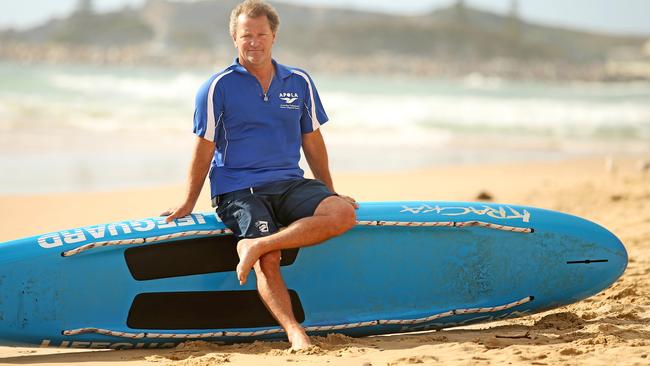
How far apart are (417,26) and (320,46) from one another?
48.1 feet

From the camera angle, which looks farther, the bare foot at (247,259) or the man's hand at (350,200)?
the man's hand at (350,200)

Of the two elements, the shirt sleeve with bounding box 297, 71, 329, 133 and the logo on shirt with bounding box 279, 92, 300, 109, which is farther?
the shirt sleeve with bounding box 297, 71, 329, 133

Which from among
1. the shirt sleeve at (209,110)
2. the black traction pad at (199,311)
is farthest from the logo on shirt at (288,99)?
the black traction pad at (199,311)

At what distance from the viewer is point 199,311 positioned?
395cm

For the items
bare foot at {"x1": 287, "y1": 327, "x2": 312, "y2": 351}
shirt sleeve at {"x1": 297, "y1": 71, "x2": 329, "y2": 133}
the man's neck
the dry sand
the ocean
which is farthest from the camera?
the ocean

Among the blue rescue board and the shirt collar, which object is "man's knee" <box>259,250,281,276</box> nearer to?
the blue rescue board

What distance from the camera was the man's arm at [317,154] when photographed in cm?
418

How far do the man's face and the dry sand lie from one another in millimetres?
1177

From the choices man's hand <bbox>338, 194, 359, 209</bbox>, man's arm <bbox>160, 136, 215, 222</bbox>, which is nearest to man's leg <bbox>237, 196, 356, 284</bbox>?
man's hand <bbox>338, 194, 359, 209</bbox>

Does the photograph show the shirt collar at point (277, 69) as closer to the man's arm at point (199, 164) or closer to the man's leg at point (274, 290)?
the man's arm at point (199, 164)

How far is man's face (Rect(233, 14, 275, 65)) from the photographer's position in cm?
390

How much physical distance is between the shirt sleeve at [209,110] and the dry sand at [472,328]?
2.84 feet

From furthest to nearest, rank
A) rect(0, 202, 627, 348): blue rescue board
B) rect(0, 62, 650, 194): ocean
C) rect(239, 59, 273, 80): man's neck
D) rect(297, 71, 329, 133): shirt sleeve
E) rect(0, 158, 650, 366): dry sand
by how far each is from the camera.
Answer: rect(0, 62, 650, 194): ocean < rect(297, 71, 329, 133): shirt sleeve < rect(239, 59, 273, 80): man's neck < rect(0, 202, 627, 348): blue rescue board < rect(0, 158, 650, 366): dry sand

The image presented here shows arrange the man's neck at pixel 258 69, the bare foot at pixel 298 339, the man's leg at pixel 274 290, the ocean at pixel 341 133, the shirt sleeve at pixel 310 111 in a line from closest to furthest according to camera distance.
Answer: the bare foot at pixel 298 339
the man's leg at pixel 274 290
the man's neck at pixel 258 69
the shirt sleeve at pixel 310 111
the ocean at pixel 341 133
